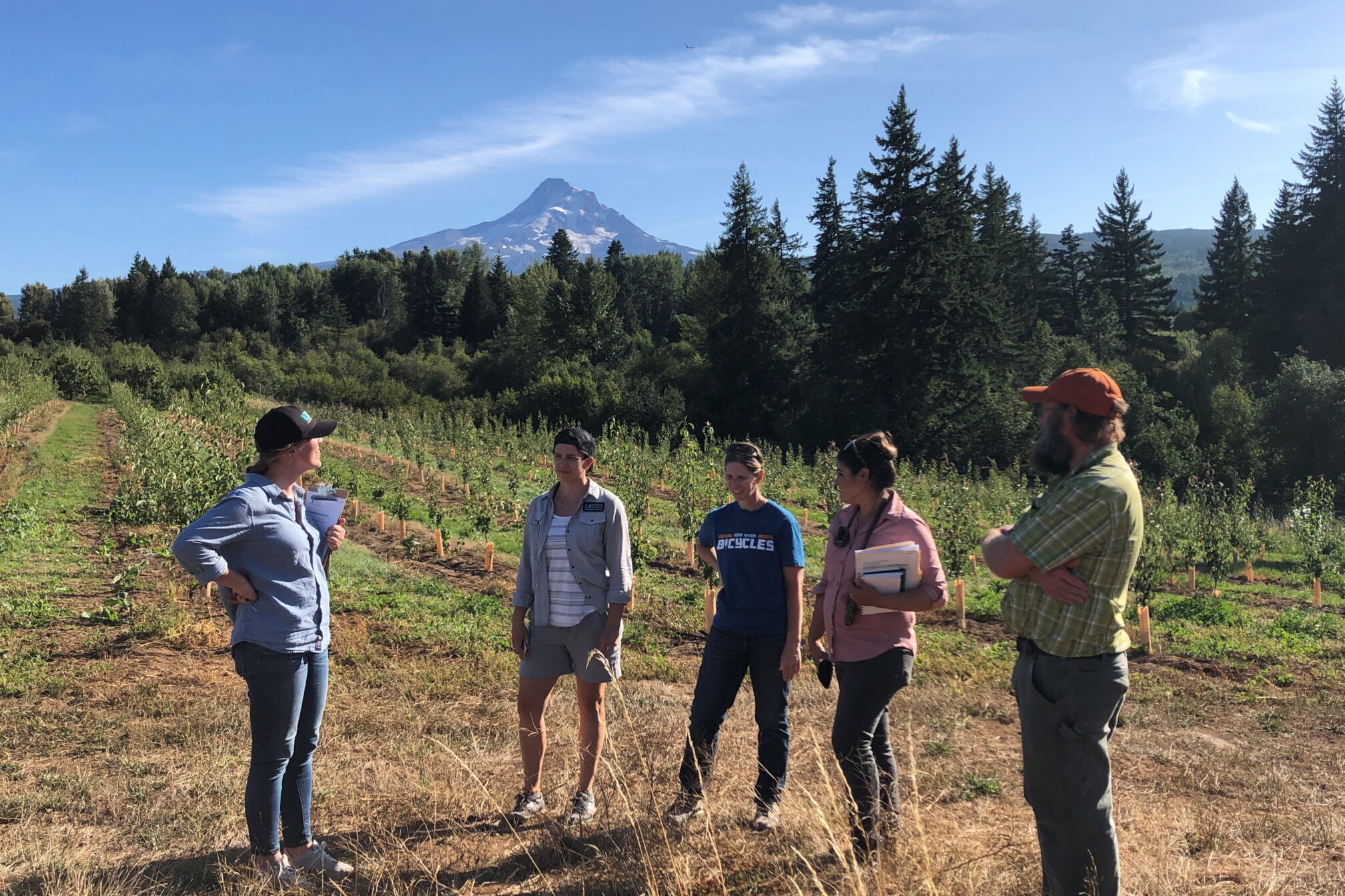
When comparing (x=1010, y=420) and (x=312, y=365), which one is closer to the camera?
(x=1010, y=420)

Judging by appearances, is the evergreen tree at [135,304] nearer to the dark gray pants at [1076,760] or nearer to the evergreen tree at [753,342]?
the evergreen tree at [753,342]

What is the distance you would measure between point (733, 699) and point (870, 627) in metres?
0.77

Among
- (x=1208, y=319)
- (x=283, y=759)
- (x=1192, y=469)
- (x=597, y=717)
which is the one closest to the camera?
(x=283, y=759)

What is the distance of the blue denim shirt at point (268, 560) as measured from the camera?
109 inches

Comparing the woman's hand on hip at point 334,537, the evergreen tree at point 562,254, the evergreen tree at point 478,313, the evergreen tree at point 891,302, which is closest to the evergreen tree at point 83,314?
the evergreen tree at point 478,313

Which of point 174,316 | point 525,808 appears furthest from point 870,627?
point 174,316

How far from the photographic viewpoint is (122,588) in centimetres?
720

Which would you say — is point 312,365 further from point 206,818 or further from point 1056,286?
point 206,818

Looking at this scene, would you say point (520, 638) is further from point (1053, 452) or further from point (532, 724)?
point (1053, 452)

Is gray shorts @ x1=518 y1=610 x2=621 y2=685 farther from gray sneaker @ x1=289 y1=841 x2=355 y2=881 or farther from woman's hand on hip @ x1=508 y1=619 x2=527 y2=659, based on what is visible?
gray sneaker @ x1=289 y1=841 x2=355 y2=881

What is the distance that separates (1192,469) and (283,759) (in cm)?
2889

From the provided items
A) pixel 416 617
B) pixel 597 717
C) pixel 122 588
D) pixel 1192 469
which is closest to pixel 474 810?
pixel 597 717

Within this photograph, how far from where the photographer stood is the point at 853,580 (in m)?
3.11

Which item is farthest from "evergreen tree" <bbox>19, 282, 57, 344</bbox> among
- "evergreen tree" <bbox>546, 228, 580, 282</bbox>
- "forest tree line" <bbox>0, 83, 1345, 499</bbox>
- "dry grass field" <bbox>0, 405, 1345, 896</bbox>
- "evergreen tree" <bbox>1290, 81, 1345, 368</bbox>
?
"evergreen tree" <bbox>1290, 81, 1345, 368</bbox>
